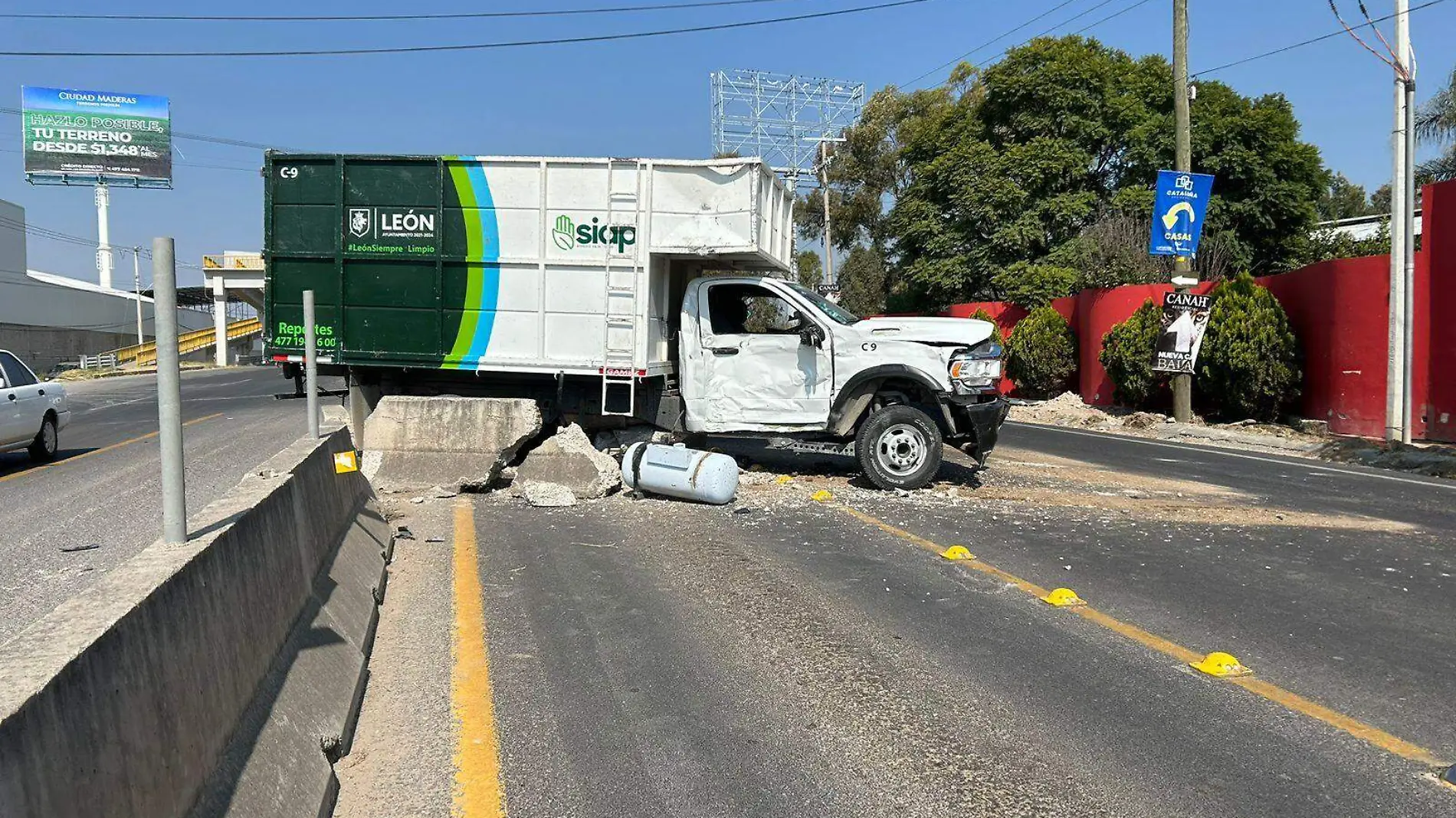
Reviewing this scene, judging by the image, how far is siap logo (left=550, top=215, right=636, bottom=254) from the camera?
1108 centimetres

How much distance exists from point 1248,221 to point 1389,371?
15567 millimetres

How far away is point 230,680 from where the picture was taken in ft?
10.7

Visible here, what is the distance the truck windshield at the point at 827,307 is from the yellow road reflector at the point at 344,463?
5674 millimetres

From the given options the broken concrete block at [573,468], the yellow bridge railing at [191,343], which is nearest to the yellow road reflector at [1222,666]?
the broken concrete block at [573,468]

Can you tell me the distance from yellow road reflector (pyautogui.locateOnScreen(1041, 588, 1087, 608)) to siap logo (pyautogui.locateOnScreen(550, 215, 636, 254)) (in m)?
6.23

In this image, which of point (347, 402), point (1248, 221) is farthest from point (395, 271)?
point (1248, 221)

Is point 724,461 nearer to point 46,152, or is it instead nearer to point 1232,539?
point 1232,539

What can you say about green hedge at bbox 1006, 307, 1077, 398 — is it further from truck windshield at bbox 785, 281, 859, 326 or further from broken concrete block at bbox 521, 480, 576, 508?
broken concrete block at bbox 521, 480, 576, 508

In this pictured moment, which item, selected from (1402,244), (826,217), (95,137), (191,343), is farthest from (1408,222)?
(191,343)

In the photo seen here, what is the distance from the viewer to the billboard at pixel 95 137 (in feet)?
171

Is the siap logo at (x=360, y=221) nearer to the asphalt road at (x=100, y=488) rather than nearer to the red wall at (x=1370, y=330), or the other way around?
the asphalt road at (x=100, y=488)

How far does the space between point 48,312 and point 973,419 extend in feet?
226

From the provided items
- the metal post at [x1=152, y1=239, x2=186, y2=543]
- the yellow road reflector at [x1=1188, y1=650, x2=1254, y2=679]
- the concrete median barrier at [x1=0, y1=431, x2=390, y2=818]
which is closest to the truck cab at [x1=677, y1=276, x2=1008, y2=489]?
the yellow road reflector at [x1=1188, y1=650, x2=1254, y2=679]

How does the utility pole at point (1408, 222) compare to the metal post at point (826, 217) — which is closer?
the utility pole at point (1408, 222)
